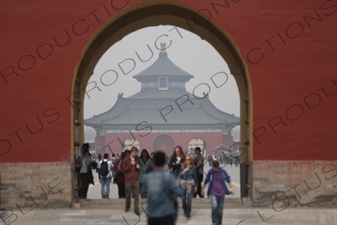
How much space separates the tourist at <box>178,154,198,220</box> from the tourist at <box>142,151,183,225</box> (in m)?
5.09

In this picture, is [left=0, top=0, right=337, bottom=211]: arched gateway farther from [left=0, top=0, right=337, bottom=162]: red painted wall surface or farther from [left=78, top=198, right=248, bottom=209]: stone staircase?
[left=78, top=198, right=248, bottom=209]: stone staircase

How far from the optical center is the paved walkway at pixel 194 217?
50.2 feet

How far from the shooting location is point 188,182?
15234 millimetres

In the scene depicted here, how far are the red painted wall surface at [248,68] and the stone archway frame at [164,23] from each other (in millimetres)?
551

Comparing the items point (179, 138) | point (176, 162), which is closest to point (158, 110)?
point (179, 138)

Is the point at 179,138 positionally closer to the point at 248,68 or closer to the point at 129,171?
the point at 248,68

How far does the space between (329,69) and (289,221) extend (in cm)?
292

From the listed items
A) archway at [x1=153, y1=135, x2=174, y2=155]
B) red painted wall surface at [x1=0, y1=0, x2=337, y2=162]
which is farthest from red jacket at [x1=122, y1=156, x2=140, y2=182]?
archway at [x1=153, y1=135, x2=174, y2=155]

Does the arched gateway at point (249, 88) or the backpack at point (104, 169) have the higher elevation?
the arched gateway at point (249, 88)

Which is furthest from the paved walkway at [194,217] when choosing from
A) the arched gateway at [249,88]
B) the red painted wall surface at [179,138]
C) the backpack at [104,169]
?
the red painted wall surface at [179,138]

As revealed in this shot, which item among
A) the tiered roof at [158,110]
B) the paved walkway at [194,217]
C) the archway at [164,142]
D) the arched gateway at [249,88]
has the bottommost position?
the paved walkway at [194,217]

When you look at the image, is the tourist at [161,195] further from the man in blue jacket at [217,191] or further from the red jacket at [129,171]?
the red jacket at [129,171]

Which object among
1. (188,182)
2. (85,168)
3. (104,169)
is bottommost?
(188,182)

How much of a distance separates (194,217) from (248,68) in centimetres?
294
